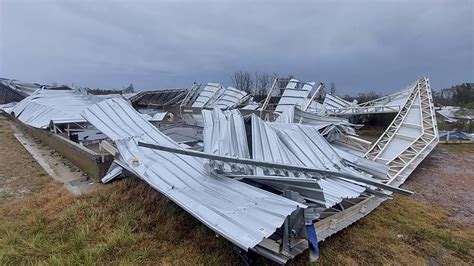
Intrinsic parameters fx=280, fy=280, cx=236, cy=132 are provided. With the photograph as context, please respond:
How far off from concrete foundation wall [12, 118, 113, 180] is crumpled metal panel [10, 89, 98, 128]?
1.83ft

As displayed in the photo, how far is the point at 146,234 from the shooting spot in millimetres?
3514

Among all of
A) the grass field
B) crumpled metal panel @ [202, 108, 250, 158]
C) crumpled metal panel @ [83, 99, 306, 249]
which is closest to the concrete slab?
the grass field

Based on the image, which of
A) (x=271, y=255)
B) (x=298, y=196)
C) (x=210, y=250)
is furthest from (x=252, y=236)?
(x=210, y=250)

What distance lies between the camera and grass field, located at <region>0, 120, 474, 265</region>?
3133mm

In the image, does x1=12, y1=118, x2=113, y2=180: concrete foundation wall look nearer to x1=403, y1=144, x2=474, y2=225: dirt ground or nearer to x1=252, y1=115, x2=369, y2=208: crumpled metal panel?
x1=252, y1=115, x2=369, y2=208: crumpled metal panel

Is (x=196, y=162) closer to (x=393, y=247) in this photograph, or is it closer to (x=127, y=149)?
→ (x=127, y=149)

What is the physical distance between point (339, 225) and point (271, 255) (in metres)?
1.63

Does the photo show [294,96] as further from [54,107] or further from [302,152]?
[54,107]

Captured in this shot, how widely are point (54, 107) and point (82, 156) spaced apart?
4876 millimetres

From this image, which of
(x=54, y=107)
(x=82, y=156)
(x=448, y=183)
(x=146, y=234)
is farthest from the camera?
(x=54, y=107)

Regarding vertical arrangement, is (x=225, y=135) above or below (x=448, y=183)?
above

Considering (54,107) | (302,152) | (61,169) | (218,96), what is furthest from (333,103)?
(54,107)

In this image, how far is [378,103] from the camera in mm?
12953

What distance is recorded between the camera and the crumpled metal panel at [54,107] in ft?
27.3
